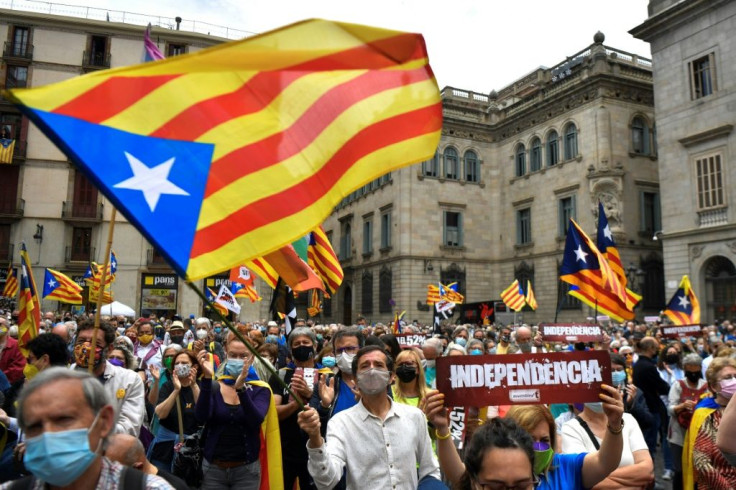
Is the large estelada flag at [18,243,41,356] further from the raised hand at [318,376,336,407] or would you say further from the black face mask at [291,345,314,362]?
the raised hand at [318,376,336,407]

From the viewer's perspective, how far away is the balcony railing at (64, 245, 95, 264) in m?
34.2

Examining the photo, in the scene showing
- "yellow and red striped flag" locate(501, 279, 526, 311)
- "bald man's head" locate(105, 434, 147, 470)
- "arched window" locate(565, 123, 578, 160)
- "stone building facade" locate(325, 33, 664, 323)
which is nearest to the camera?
"bald man's head" locate(105, 434, 147, 470)

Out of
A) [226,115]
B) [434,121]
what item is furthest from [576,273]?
[226,115]

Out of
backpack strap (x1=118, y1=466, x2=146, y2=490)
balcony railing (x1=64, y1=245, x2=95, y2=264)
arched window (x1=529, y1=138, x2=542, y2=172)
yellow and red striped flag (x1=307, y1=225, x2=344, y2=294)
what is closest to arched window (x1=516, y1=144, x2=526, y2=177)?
arched window (x1=529, y1=138, x2=542, y2=172)

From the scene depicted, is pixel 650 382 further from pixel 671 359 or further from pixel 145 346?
pixel 145 346

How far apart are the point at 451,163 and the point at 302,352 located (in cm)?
3316

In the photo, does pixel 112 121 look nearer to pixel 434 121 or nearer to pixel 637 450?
pixel 434 121

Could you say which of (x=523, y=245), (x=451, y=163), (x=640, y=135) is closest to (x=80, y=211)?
(x=451, y=163)

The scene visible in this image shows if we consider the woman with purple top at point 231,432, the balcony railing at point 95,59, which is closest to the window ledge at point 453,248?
the balcony railing at point 95,59

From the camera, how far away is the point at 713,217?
2378 centimetres

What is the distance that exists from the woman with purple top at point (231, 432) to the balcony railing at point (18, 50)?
38590 millimetres

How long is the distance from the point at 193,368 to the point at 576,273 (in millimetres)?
9125

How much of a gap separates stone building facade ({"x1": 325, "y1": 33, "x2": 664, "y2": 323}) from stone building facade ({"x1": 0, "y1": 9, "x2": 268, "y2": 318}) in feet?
32.7

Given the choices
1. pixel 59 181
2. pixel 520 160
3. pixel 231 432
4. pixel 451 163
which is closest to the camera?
pixel 231 432
